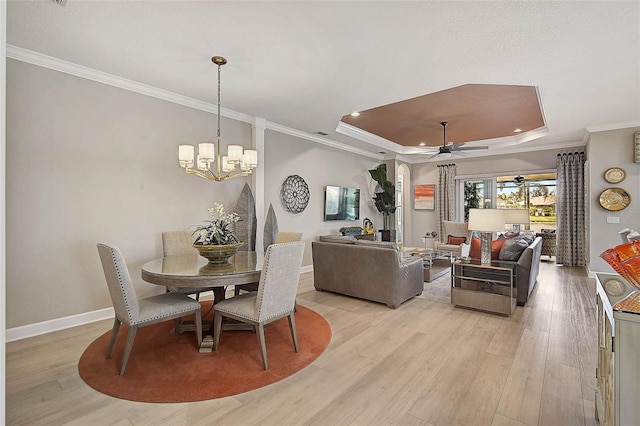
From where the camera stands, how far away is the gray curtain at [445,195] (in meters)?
8.12

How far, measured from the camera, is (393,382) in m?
2.27

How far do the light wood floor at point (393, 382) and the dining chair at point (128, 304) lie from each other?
0.45 m

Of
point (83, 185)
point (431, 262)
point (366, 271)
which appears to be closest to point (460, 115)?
point (431, 262)

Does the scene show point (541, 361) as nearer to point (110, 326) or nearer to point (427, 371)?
point (427, 371)

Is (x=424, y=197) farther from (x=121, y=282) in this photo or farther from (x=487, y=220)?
(x=121, y=282)

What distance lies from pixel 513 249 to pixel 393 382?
2818 mm

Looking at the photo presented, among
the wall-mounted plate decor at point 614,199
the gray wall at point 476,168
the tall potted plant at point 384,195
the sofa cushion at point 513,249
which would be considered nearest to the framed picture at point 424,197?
the gray wall at point 476,168

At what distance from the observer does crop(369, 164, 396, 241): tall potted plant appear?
7.41m

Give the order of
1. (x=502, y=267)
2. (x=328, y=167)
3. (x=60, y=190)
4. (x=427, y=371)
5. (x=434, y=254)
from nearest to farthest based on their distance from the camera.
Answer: (x=427, y=371), (x=60, y=190), (x=502, y=267), (x=434, y=254), (x=328, y=167)

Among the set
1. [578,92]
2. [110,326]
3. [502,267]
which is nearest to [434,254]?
[502,267]

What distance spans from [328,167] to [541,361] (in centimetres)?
484

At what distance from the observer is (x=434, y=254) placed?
5895mm

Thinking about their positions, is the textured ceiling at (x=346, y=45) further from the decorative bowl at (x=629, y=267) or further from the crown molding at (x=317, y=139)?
the decorative bowl at (x=629, y=267)

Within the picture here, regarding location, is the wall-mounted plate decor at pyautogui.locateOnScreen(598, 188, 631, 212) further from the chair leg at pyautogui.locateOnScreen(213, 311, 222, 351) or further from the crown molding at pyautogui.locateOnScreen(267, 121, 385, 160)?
the chair leg at pyautogui.locateOnScreen(213, 311, 222, 351)
